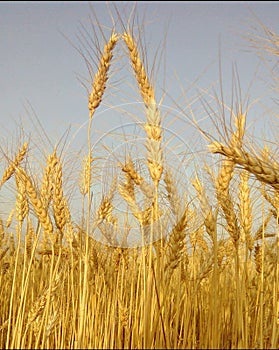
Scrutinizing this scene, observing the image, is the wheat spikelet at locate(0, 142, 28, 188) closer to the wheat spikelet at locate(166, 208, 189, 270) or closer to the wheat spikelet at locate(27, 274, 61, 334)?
the wheat spikelet at locate(27, 274, 61, 334)

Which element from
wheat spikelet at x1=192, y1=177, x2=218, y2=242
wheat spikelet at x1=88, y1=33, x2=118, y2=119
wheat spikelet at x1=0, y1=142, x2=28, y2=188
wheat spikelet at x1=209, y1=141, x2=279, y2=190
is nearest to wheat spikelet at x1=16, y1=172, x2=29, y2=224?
wheat spikelet at x1=0, y1=142, x2=28, y2=188

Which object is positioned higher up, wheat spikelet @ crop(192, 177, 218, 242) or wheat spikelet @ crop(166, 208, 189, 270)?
wheat spikelet @ crop(192, 177, 218, 242)

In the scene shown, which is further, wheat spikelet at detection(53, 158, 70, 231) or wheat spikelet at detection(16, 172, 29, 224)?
wheat spikelet at detection(16, 172, 29, 224)

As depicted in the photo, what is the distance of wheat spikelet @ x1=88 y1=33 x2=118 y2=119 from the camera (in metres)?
2.13

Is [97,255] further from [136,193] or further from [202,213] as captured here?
[202,213]

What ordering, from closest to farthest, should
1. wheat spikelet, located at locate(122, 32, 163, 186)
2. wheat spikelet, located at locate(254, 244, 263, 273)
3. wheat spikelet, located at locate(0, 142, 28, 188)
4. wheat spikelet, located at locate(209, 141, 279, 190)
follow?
wheat spikelet, located at locate(209, 141, 279, 190) < wheat spikelet, located at locate(122, 32, 163, 186) < wheat spikelet, located at locate(0, 142, 28, 188) < wheat spikelet, located at locate(254, 244, 263, 273)

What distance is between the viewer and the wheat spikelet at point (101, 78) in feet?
6.98

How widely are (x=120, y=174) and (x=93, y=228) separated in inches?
14.6

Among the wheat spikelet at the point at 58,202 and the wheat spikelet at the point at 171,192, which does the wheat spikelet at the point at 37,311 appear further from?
the wheat spikelet at the point at 171,192

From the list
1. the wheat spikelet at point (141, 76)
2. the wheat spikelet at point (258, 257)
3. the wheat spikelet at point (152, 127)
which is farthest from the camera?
the wheat spikelet at point (258, 257)

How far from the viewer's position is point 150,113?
1970mm

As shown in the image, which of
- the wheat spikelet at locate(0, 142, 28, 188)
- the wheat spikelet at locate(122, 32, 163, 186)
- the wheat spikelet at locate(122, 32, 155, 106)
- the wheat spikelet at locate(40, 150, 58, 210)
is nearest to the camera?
the wheat spikelet at locate(122, 32, 163, 186)

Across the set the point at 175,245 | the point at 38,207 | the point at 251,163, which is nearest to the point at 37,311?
the point at 38,207

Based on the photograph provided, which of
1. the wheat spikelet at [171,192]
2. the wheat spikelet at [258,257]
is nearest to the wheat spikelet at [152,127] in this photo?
the wheat spikelet at [171,192]
